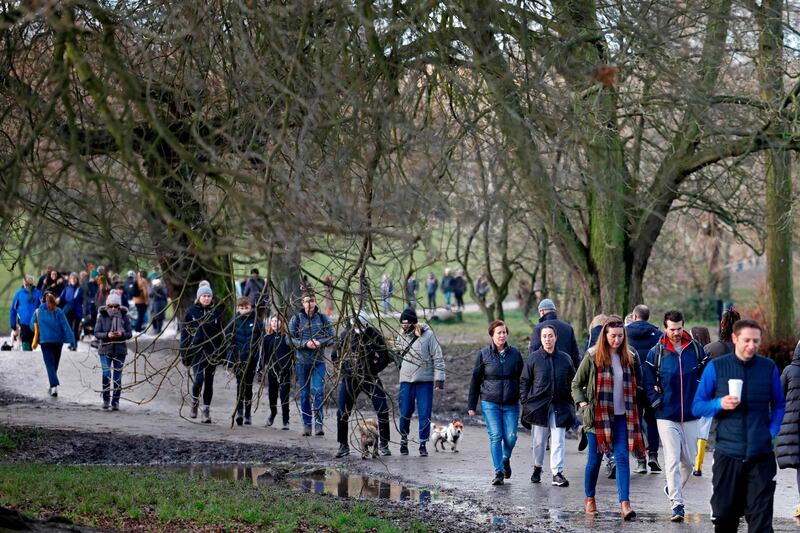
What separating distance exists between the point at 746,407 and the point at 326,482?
19.1ft

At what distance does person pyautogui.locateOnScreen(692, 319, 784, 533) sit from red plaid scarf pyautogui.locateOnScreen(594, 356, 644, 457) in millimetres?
2096

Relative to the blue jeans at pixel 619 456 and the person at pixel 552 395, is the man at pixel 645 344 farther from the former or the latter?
the blue jeans at pixel 619 456

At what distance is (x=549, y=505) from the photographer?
1210cm

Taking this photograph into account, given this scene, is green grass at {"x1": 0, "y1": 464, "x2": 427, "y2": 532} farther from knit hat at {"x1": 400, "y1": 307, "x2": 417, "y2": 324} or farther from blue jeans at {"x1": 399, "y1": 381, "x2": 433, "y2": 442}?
blue jeans at {"x1": 399, "y1": 381, "x2": 433, "y2": 442}

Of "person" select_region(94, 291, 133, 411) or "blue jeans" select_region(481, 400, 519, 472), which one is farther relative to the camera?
"person" select_region(94, 291, 133, 411)

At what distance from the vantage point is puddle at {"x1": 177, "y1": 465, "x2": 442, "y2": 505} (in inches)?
Answer: 501

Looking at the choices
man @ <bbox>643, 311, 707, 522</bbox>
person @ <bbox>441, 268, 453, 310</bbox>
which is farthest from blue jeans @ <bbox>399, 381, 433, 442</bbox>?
person @ <bbox>441, 268, 453, 310</bbox>

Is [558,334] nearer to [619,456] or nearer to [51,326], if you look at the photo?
[619,456]

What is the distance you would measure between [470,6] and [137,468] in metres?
7.07

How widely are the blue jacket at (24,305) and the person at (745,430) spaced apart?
1635cm

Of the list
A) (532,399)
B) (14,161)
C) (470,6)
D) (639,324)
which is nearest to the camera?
(14,161)

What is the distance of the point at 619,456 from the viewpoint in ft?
36.8

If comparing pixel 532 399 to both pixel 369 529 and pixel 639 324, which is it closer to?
pixel 639 324

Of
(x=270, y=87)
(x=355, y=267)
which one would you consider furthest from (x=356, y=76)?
(x=355, y=267)
